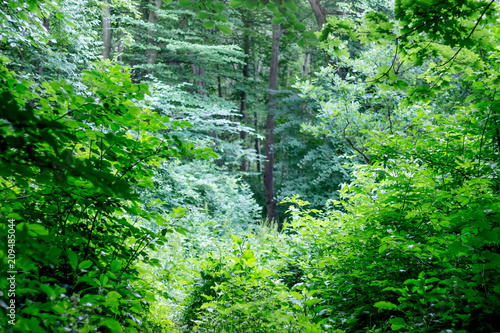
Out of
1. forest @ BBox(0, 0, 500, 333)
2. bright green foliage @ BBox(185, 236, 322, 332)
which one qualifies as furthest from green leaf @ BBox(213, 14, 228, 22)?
bright green foliage @ BBox(185, 236, 322, 332)

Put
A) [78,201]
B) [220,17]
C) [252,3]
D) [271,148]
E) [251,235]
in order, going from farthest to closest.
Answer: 1. [271,148]
2. [251,235]
3. [220,17]
4. [252,3]
5. [78,201]

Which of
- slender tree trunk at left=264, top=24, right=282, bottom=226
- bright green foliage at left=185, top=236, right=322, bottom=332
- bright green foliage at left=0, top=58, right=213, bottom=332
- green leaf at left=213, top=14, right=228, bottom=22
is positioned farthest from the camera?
slender tree trunk at left=264, top=24, right=282, bottom=226

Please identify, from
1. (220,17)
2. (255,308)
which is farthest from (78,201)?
(220,17)

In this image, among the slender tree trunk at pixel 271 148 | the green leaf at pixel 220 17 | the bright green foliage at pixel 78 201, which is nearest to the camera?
the bright green foliage at pixel 78 201

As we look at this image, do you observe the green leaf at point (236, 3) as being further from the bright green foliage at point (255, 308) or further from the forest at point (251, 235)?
the bright green foliage at point (255, 308)

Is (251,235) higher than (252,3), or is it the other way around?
(252,3)

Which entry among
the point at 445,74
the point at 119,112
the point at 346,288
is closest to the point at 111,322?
the point at 119,112

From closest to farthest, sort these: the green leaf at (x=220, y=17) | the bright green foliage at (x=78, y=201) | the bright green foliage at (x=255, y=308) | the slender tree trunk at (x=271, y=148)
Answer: the bright green foliage at (x=78, y=201), the bright green foliage at (x=255, y=308), the green leaf at (x=220, y=17), the slender tree trunk at (x=271, y=148)

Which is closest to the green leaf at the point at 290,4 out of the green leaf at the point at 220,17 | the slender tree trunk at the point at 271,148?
the green leaf at the point at 220,17

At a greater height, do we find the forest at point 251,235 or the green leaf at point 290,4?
the green leaf at point 290,4

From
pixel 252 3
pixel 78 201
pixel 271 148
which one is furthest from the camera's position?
pixel 271 148

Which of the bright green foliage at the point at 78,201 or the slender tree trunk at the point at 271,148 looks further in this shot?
the slender tree trunk at the point at 271,148

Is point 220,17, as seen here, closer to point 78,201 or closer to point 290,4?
point 290,4

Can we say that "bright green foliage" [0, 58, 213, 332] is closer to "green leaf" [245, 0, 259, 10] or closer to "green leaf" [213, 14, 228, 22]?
"green leaf" [213, 14, 228, 22]
